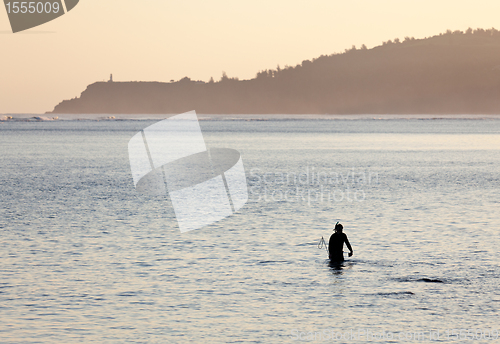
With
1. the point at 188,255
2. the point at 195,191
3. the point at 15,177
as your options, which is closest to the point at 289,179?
the point at 195,191

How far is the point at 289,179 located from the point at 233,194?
1768cm

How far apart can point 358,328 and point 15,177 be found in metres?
65.1

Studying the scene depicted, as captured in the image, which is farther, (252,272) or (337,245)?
(337,245)

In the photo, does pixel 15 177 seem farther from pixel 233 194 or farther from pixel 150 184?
pixel 233 194

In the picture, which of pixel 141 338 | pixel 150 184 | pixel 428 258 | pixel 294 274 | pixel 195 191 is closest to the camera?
pixel 141 338

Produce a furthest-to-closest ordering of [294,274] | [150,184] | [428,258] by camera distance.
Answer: [150,184]
[428,258]
[294,274]

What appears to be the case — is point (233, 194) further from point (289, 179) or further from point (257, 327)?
point (257, 327)

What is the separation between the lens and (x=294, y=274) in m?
27.2

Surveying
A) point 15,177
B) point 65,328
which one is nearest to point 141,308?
point 65,328

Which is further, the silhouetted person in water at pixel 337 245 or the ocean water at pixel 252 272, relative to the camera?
the silhouetted person in water at pixel 337 245

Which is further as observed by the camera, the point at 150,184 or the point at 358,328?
the point at 150,184

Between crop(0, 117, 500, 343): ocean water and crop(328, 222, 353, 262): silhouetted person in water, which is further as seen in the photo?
crop(328, 222, 353, 262): silhouetted person in water

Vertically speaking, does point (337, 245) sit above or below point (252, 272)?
above

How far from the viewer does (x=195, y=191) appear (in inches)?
2522
